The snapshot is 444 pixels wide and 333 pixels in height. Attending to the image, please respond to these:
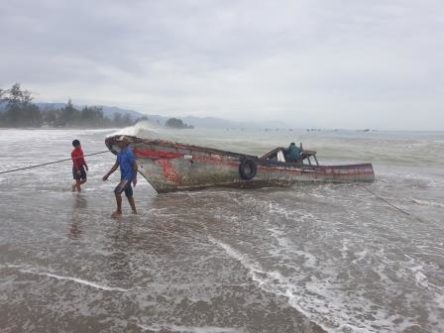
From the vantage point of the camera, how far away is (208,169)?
12.5 metres

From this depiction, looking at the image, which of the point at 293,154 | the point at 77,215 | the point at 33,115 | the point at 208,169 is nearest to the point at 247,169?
the point at 208,169

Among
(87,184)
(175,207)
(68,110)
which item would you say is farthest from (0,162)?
(68,110)

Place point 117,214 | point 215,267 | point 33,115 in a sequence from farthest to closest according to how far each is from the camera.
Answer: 1. point 33,115
2. point 117,214
3. point 215,267

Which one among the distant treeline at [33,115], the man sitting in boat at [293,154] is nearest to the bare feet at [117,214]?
the man sitting in boat at [293,154]

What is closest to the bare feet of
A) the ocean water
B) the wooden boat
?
the ocean water

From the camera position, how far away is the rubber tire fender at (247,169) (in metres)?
13.1

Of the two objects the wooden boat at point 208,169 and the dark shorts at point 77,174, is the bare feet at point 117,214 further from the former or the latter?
the dark shorts at point 77,174

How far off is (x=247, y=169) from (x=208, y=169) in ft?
4.53

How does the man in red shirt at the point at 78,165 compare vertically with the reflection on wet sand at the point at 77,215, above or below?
above

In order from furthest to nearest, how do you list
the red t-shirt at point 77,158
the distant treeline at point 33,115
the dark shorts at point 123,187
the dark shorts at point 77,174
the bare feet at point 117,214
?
the distant treeline at point 33,115, the dark shorts at point 77,174, the red t-shirt at point 77,158, the bare feet at point 117,214, the dark shorts at point 123,187

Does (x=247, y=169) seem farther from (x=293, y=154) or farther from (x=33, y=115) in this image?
(x=33, y=115)

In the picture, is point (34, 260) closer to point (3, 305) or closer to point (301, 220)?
point (3, 305)

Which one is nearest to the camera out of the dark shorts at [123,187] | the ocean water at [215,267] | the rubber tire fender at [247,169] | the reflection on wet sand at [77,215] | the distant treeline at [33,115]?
the ocean water at [215,267]

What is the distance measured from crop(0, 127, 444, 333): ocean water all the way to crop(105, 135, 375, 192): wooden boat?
113cm
